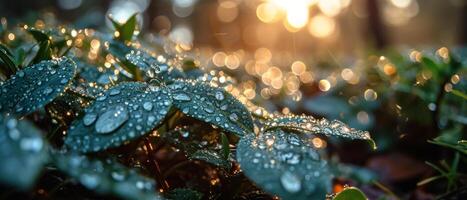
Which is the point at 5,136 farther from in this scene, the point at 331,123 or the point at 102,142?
the point at 331,123

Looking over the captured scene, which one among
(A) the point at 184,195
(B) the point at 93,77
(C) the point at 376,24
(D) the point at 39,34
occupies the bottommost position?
(A) the point at 184,195

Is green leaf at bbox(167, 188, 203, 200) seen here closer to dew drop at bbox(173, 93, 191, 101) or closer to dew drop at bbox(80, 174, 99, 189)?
dew drop at bbox(173, 93, 191, 101)

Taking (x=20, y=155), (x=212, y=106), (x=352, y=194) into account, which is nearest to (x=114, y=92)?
(x=212, y=106)

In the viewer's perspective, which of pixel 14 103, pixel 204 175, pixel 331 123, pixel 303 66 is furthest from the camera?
pixel 303 66

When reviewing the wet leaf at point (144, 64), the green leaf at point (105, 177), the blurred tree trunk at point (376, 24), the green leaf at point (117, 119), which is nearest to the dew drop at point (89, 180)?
the green leaf at point (105, 177)

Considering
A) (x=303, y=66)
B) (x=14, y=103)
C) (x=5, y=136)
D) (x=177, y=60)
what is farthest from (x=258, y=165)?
(x=303, y=66)

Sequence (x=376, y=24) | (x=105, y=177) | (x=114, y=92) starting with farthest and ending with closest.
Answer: (x=376, y=24) → (x=114, y=92) → (x=105, y=177)

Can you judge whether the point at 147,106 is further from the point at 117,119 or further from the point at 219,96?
the point at 219,96
